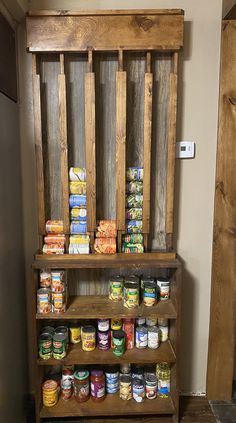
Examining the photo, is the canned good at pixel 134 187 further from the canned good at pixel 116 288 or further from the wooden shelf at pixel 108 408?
the wooden shelf at pixel 108 408

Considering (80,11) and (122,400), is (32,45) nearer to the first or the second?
(80,11)

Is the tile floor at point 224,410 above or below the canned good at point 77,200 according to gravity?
below

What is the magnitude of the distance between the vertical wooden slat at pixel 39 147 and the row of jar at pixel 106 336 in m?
0.46

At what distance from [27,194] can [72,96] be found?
1.78 feet

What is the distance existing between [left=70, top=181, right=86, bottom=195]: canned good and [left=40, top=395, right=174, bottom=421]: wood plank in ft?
3.49

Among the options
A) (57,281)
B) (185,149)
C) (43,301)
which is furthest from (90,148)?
(43,301)

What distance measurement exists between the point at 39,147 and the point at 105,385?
1259mm

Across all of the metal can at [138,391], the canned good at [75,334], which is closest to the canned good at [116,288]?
the canned good at [75,334]

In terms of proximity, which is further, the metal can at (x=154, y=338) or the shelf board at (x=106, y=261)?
the metal can at (x=154, y=338)

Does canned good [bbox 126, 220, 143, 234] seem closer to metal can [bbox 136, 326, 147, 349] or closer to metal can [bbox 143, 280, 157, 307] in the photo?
metal can [bbox 143, 280, 157, 307]

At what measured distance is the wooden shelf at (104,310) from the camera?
4.92ft

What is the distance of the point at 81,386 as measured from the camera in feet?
5.23

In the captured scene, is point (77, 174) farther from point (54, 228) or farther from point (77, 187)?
point (54, 228)

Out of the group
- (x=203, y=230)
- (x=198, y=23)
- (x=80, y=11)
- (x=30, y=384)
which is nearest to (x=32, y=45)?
(x=80, y=11)
